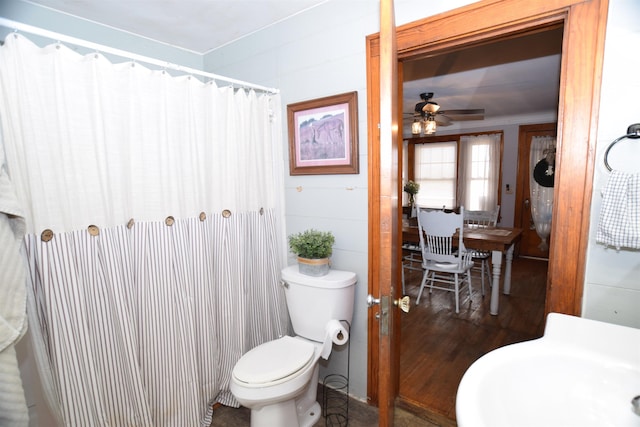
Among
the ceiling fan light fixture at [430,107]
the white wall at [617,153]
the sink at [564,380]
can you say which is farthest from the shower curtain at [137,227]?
the ceiling fan light fixture at [430,107]

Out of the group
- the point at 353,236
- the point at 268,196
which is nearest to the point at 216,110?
the point at 268,196

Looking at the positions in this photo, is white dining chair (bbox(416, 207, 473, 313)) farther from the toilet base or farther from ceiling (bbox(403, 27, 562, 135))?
the toilet base

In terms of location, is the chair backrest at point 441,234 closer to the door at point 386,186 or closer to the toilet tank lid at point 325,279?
the toilet tank lid at point 325,279

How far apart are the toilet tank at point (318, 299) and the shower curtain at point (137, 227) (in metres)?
0.32

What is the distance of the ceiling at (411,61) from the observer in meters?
1.80

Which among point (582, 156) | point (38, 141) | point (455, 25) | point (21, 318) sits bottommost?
point (21, 318)

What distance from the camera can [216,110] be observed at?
5.90 ft

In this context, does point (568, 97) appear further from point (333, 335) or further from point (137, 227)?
point (137, 227)

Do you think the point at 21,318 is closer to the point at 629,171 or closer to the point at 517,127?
the point at 629,171

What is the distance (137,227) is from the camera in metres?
Answer: 1.54

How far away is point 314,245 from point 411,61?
148 cm

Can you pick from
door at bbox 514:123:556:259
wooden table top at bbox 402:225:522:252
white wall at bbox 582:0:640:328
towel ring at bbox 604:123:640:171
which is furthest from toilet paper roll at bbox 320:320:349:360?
door at bbox 514:123:556:259

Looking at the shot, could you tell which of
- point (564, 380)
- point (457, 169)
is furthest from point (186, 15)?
point (457, 169)

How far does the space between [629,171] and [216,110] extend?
1862mm
